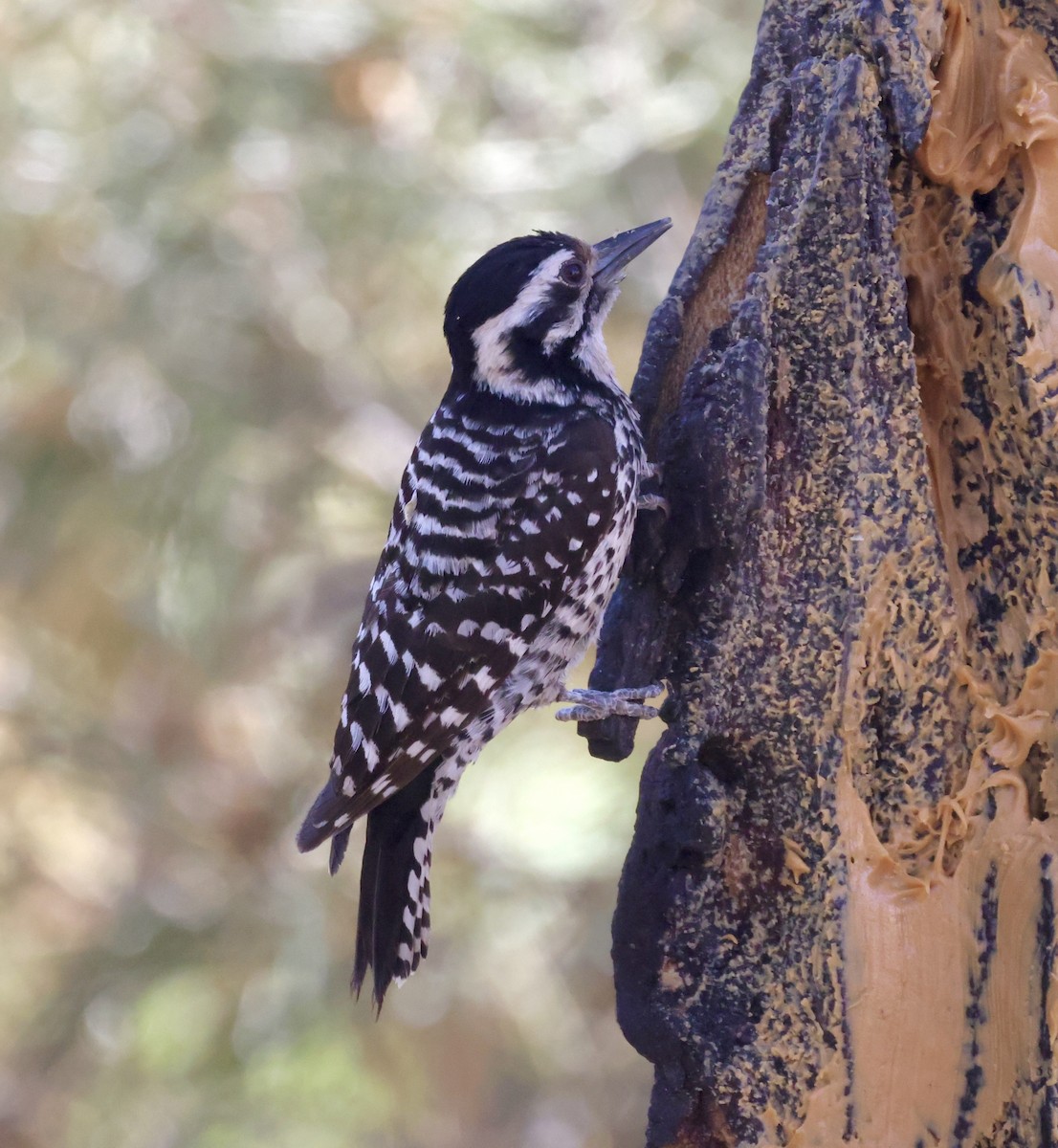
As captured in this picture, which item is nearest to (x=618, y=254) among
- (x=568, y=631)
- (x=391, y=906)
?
(x=568, y=631)

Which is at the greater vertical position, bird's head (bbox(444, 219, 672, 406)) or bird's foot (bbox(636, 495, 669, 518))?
bird's head (bbox(444, 219, 672, 406))

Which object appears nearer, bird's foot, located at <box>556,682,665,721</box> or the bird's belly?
bird's foot, located at <box>556,682,665,721</box>

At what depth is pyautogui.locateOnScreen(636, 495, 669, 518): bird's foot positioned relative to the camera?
7.81 ft

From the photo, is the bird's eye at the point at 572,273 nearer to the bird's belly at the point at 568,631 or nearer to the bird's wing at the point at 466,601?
the bird's wing at the point at 466,601

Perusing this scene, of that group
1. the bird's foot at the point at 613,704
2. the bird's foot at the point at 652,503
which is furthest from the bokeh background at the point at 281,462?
the bird's foot at the point at 652,503

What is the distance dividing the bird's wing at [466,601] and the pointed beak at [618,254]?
420 millimetres

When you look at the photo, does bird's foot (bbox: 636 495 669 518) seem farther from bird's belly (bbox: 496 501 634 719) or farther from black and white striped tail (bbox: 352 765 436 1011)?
black and white striped tail (bbox: 352 765 436 1011)

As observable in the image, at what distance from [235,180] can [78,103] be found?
0.76 metres

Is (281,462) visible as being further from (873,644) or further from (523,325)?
(873,644)

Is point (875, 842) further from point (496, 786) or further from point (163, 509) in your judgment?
point (163, 509)

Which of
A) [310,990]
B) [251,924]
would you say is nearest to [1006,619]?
[310,990]

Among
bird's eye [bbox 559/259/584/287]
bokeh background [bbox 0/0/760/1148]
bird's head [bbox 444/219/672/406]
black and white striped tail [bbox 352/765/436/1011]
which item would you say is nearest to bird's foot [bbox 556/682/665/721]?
black and white striped tail [bbox 352/765/436/1011]

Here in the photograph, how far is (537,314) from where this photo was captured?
9.12 ft

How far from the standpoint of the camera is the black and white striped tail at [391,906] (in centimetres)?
264
